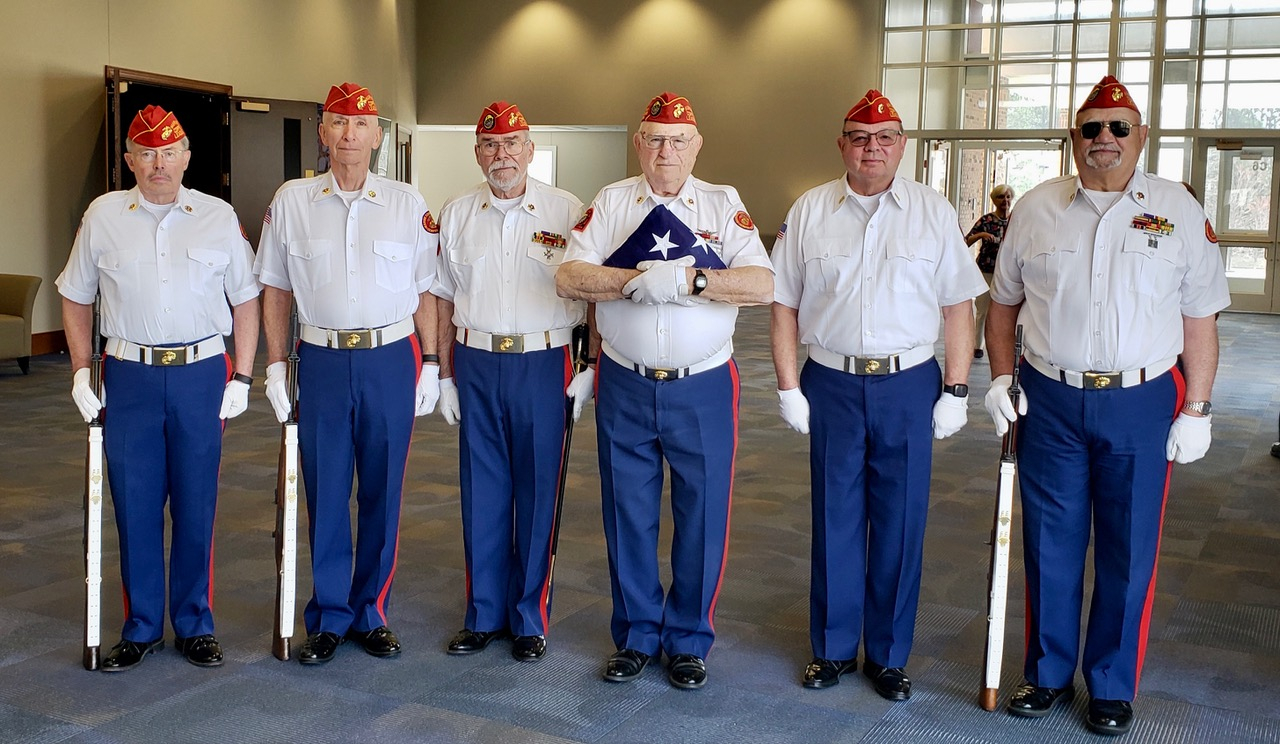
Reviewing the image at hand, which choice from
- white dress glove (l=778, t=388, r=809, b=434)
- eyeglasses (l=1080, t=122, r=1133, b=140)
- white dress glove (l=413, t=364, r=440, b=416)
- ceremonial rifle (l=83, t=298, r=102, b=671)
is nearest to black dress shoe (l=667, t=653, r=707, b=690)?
white dress glove (l=778, t=388, r=809, b=434)

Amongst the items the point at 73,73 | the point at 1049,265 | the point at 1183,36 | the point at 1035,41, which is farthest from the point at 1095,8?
the point at 1049,265

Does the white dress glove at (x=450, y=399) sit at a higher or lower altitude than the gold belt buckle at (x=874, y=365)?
lower

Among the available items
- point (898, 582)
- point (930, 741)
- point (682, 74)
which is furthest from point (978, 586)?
point (682, 74)

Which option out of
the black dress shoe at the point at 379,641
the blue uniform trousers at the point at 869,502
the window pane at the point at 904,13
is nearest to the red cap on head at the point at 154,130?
the black dress shoe at the point at 379,641

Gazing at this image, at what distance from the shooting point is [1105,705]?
329 cm

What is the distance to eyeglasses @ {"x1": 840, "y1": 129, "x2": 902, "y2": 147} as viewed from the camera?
340cm

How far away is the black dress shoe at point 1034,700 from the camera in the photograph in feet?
11.0

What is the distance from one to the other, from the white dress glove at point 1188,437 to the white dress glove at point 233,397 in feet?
8.64

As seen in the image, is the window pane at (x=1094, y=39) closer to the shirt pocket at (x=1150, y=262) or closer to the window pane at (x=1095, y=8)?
the window pane at (x=1095, y=8)

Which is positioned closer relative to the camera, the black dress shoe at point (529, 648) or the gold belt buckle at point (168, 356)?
the gold belt buckle at point (168, 356)

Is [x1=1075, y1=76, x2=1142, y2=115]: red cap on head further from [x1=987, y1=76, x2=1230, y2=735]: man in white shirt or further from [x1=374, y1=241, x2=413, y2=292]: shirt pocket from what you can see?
[x1=374, y1=241, x2=413, y2=292]: shirt pocket

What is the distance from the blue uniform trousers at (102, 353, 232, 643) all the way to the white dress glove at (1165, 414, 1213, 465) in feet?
8.91

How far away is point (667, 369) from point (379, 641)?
4.08 feet

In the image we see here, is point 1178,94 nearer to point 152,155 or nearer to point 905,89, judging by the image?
point 905,89
